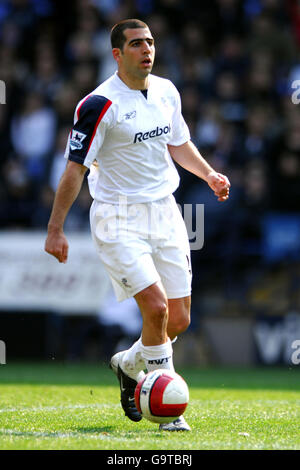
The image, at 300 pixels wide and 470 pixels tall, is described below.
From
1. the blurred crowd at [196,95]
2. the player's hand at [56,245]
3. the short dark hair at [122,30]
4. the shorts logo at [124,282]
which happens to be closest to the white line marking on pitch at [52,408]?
the shorts logo at [124,282]

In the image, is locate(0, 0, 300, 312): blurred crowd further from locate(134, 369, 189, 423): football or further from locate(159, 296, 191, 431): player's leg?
locate(134, 369, 189, 423): football

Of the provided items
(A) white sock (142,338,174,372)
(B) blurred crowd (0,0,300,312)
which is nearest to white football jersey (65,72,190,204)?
(A) white sock (142,338,174,372)

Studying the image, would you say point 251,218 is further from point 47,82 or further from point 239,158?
point 47,82

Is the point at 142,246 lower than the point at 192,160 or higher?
lower

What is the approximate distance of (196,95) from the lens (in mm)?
13508

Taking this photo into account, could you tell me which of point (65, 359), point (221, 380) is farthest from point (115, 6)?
point (221, 380)

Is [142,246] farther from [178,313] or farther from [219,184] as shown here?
[219,184]

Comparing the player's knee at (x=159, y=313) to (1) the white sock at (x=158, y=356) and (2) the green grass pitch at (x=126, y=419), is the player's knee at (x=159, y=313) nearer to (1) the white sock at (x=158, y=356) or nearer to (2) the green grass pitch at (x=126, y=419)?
(1) the white sock at (x=158, y=356)

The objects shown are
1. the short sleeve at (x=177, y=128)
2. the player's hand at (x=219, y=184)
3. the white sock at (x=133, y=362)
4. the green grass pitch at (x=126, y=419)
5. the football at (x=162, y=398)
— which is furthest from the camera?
the short sleeve at (x=177, y=128)

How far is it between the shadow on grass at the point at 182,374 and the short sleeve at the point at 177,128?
11.1 ft

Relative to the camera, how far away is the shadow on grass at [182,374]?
9586 mm

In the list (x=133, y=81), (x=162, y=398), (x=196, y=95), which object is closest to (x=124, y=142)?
(x=133, y=81)

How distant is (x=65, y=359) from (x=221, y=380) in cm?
295

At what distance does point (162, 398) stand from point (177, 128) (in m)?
1.99
